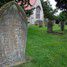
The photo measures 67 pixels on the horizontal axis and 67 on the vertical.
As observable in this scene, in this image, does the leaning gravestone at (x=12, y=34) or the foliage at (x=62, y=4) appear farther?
the foliage at (x=62, y=4)

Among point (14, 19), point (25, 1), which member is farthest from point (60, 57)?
point (25, 1)

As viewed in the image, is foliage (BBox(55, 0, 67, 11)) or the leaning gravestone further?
foliage (BBox(55, 0, 67, 11))

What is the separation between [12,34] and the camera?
7.78m

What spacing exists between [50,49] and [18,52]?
3.98 meters

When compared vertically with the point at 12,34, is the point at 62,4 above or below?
above

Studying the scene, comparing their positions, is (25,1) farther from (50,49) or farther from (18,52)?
(18,52)

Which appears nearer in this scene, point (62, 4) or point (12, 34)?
point (12, 34)

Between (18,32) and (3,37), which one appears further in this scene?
(18,32)

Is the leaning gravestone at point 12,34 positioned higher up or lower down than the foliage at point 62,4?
lower down

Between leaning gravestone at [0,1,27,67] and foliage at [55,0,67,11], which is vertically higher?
foliage at [55,0,67,11]

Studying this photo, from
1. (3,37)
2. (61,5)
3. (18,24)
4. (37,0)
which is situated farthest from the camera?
(37,0)

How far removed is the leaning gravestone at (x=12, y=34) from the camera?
7449mm

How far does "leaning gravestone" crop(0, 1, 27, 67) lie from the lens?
7.45m

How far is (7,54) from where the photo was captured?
7.76 meters
